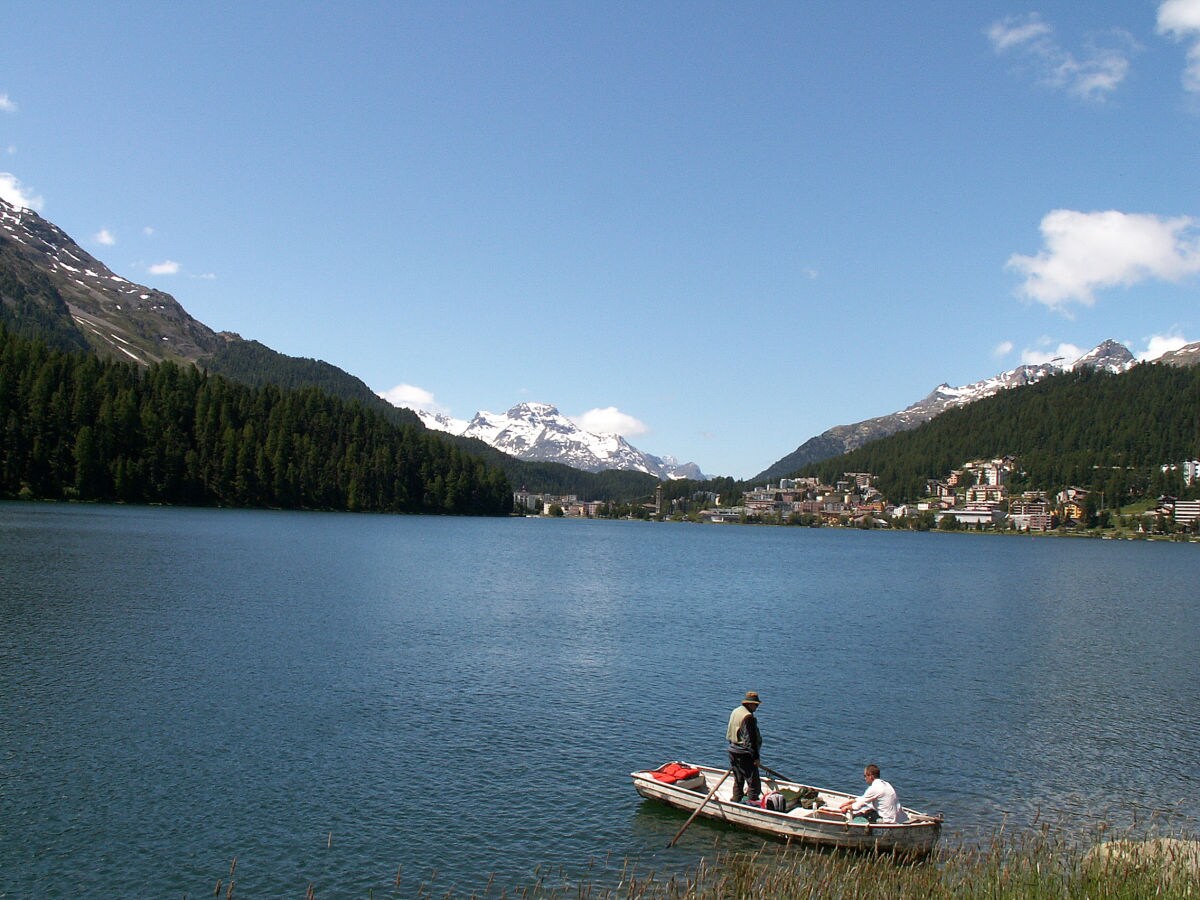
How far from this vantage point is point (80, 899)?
720 inches

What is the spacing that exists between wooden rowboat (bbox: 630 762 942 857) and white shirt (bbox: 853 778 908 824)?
32 centimetres

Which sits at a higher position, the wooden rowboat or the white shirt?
the white shirt

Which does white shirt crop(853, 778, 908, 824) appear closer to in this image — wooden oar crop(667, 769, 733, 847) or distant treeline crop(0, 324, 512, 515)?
wooden oar crop(667, 769, 733, 847)

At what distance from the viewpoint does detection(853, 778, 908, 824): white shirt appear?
2269 centimetres

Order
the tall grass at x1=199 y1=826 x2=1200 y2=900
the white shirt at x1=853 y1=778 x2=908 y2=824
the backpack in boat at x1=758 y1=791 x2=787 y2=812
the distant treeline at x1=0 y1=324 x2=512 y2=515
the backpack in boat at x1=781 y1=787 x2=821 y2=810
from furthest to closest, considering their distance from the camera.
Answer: the distant treeline at x1=0 y1=324 x2=512 y2=515, the backpack in boat at x1=781 y1=787 x2=821 y2=810, the backpack in boat at x1=758 y1=791 x2=787 y2=812, the white shirt at x1=853 y1=778 x2=908 y2=824, the tall grass at x1=199 y1=826 x2=1200 y2=900

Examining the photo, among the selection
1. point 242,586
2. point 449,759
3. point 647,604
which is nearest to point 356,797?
point 449,759

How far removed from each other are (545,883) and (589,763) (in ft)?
29.2

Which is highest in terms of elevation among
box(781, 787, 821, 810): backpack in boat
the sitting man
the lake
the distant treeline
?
the distant treeline

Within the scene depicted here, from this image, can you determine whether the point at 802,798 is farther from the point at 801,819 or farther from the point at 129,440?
the point at 129,440

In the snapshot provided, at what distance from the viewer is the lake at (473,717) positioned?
22.0 meters

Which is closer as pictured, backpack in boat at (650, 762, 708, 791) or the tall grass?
the tall grass

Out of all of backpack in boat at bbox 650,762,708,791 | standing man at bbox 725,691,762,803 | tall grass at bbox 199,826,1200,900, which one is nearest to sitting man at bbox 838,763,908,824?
tall grass at bbox 199,826,1200,900

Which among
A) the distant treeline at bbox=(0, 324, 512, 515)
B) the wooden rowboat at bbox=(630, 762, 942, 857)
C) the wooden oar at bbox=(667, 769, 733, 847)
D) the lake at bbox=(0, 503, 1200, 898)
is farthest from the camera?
the distant treeline at bbox=(0, 324, 512, 515)

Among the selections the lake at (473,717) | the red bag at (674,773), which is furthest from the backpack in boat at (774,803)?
the red bag at (674,773)
